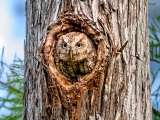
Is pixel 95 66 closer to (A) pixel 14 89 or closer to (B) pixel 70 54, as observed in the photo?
(B) pixel 70 54

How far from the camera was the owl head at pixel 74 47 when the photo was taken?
1628 millimetres

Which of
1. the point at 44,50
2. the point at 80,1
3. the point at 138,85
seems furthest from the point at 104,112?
the point at 80,1

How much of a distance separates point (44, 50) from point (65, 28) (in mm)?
117

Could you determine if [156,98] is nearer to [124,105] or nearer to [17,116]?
[17,116]

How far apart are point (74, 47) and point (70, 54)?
1.2 inches

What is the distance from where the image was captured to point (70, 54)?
162 centimetres

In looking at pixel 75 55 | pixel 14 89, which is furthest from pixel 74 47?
pixel 14 89

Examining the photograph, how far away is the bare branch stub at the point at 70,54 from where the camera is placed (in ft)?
5.41

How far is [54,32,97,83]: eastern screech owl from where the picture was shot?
1631 millimetres

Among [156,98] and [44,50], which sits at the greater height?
[44,50]

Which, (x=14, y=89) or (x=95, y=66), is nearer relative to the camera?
(x=95, y=66)

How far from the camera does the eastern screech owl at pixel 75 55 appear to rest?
163 cm

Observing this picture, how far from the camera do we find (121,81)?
5.67 ft

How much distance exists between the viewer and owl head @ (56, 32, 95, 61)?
1.63 meters
